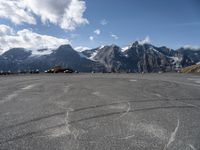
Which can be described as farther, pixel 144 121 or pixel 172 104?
pixel 172 104

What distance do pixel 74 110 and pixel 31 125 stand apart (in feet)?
7.44

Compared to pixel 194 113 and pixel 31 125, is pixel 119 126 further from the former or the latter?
pixel 194 113

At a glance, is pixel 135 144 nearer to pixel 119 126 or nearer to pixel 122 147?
pixel 122 147

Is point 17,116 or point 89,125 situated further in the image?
point 17,116

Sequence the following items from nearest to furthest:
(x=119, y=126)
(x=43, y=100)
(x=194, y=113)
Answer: (x=119, y=126) → (x=194, y=113) → (x=43, y=100)

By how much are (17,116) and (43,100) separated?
3.36 meters

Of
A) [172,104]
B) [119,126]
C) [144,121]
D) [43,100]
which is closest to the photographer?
[119,126]

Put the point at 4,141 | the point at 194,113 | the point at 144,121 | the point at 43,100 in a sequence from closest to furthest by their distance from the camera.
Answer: the point at 4,141
the point at 144,121
the point at 194,113
the point at 43,100

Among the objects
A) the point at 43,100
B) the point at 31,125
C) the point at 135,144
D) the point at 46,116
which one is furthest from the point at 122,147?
the point at 43,100

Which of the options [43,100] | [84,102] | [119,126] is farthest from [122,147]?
[43,100]

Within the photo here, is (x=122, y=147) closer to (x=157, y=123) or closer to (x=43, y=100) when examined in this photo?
(x=157, y=123)

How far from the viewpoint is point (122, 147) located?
19.2 feet

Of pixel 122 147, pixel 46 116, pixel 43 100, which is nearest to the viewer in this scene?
pixel 122 147

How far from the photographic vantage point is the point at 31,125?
7660mm
